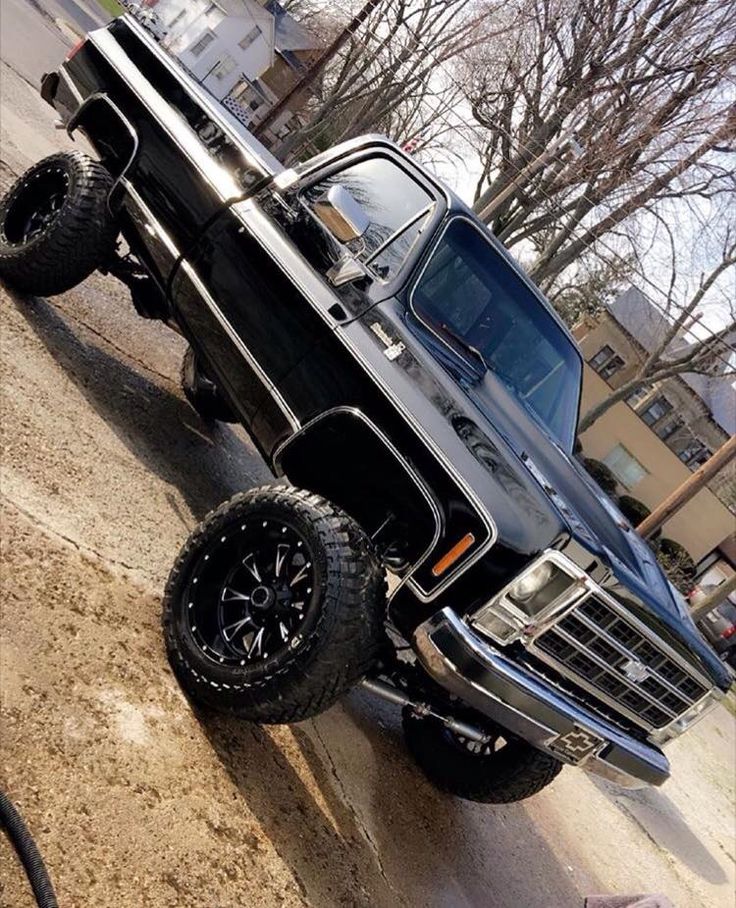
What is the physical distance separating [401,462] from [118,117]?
9.60ft

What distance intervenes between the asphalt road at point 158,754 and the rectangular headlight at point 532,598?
1024 mm

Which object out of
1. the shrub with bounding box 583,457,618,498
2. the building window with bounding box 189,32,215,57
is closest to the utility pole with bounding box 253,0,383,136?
the shrub with bounding box 583,457,618,498

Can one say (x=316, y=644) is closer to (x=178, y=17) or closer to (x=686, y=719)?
(x=686, y=719)

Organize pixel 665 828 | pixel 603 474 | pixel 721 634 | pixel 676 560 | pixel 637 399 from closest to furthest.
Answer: pixel 665 828 → pixel 721 634 → pixel 676 560 → pixel 603 474 → pixel 637 399

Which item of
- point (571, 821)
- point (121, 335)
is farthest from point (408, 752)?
point (121, 335)

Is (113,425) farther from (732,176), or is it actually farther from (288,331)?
(732,176)

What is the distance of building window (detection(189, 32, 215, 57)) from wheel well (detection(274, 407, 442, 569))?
4433cm

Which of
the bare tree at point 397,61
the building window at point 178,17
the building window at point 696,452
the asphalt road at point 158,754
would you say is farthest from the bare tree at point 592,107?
the building window at point 178,17

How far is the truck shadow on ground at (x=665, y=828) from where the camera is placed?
595 cm

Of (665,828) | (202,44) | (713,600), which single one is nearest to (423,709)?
(665,828)

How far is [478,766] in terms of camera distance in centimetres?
422

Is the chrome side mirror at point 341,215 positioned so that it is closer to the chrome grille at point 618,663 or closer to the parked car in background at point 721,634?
the chrome grille at point 618,663

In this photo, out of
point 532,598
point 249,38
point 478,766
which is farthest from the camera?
point 249,38

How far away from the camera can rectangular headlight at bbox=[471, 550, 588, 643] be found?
309cm
